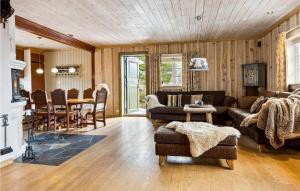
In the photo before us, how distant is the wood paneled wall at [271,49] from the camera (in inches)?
192

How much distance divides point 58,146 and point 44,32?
2.70 m

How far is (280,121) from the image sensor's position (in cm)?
325

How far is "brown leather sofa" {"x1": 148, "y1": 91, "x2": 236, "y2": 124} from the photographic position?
560cm

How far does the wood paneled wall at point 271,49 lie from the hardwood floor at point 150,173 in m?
2.71

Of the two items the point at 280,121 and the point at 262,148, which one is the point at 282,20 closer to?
the point at 280,121

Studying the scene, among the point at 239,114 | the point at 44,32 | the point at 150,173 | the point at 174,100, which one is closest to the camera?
the point at 150,173

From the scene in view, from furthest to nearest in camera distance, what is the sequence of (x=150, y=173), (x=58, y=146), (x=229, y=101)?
(x=229, y=101), (x=58, y=146), (x=150, y=173)

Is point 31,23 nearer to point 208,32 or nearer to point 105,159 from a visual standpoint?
point 105,159

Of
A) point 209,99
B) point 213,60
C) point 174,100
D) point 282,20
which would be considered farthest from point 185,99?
point 282,20

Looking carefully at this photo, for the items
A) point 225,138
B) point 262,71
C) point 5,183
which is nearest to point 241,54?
point 262,71

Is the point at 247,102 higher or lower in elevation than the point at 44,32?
lower

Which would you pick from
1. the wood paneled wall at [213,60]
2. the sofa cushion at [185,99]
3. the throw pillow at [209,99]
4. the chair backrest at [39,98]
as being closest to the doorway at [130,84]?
the wood paneled wall at [213,60]

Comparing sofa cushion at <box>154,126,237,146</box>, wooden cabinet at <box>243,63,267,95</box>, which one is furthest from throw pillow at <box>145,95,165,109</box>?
sofa cushion at <box>154,126,237,146</box>

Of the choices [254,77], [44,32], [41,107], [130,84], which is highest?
[44,32]
